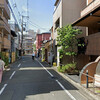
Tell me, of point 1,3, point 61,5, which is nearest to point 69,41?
point 61,5

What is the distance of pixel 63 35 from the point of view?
11656 millimetres

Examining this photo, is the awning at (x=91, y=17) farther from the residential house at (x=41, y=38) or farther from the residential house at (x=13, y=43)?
the residential house at (x=41, y=38)

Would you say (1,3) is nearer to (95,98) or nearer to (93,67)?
(93,67)

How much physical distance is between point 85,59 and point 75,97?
913 cm

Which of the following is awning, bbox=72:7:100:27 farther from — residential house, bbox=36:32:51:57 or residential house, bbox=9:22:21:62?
residential house, bbox=36:32:51:57

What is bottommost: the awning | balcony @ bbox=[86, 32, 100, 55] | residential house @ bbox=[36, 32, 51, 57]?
balcony @ bbox=[86, 32, 100, 55]

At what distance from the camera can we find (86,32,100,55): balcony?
27.2 feet

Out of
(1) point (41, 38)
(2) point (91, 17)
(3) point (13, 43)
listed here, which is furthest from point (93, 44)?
(1) point (41, 38)

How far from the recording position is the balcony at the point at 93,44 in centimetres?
830

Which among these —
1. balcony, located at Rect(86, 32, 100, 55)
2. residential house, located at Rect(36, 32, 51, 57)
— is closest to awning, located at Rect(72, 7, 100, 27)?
balcony, located at Rect(86, 32, 100, 55)

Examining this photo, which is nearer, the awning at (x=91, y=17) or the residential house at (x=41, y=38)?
the awning at (x=91, y=17)

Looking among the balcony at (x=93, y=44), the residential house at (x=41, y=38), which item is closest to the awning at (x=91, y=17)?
the balcony at (x=93, y=44)

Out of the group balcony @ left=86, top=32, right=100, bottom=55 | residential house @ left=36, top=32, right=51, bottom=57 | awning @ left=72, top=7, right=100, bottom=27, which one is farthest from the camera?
residential house @ left=36, top=32, right=51, bottom=57

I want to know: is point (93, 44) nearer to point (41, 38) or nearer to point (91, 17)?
point (91, 17)
